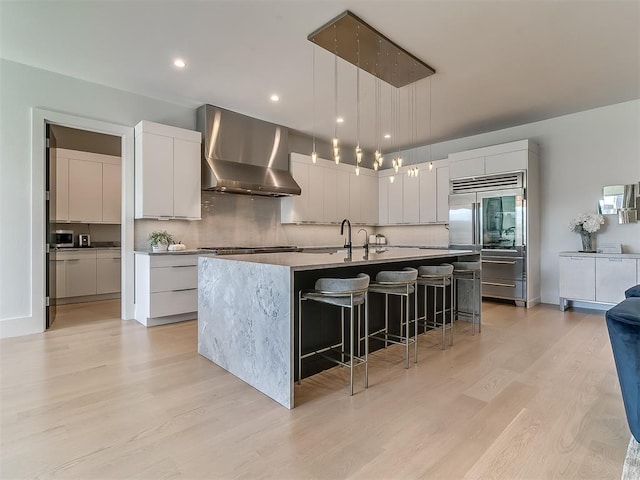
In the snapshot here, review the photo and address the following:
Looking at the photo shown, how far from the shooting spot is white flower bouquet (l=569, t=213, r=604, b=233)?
4.73m

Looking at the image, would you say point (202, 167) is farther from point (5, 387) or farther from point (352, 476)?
point (352, 476)

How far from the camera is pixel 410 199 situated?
6.89 metres

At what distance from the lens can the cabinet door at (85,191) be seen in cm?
580

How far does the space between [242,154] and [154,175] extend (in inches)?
51.3

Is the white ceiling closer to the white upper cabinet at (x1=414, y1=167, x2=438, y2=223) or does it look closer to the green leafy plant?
the white upper cabinet at (x1=414, y1=167, x2=438, y2=223)

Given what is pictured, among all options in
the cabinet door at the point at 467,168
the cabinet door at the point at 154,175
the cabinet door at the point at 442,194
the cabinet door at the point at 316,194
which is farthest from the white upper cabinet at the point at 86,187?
the cabinet door at the point at 467,168

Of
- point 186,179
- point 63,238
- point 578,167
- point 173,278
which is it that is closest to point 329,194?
point 186,179

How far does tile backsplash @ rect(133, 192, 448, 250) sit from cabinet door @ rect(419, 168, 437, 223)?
1.32 ft

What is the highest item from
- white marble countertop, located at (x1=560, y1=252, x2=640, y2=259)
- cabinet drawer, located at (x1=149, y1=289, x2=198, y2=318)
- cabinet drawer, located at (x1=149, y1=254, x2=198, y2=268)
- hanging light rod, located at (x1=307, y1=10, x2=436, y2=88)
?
hanging light rod, located at (x1=307, y1=10, x2=436, y2=88)

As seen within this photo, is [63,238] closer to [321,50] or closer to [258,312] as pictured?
[258,312]

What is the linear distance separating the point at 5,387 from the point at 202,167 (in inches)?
128

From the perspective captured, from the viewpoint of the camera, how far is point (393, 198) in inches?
283

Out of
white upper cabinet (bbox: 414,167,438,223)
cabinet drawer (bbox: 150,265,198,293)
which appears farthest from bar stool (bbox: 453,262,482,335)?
cabinet drawer (bbox: 150,265,198,293)

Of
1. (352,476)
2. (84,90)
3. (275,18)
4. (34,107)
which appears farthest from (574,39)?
(34,107)
